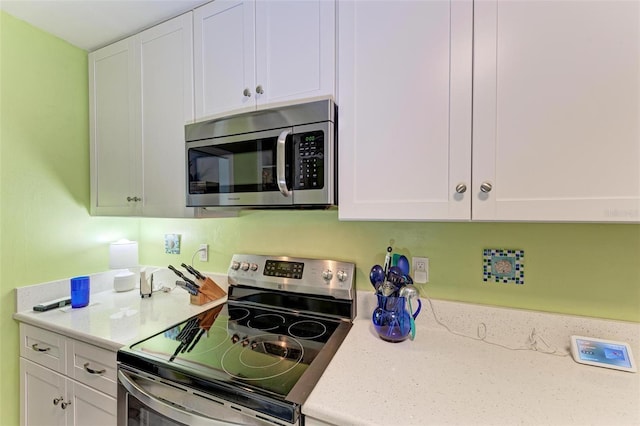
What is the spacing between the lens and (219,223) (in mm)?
1737

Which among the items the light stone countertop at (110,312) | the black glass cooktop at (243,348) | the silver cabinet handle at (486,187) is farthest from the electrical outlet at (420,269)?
the light stone countertop at (110,312)

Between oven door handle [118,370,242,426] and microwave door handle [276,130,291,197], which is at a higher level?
microwave door handle [276,130,291,197]

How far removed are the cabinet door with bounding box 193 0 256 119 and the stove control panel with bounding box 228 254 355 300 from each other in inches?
29.9

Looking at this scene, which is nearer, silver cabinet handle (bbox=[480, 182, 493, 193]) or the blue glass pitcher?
silver cabinet handle (bbox=[480, 182, 493, 193])

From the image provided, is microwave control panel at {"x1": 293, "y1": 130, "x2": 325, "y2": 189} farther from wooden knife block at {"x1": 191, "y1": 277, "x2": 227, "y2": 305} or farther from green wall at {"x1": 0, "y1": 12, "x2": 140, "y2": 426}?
green wall at {"x1": 0, "y1": 12, "x2": 140, "y2": 426}

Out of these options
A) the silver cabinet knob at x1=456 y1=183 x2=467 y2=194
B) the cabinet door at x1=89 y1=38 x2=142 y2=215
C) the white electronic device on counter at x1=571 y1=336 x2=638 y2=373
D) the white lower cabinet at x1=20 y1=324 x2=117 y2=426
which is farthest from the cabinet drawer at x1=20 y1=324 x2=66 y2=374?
the white electronic device on counter at x1=571 y1=336 x2=638 y2=373

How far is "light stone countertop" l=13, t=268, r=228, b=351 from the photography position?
1206 mm

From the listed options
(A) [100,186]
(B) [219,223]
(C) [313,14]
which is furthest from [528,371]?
(A) [100,186]

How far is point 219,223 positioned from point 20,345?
3.80ft

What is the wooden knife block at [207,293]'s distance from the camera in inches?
61.4

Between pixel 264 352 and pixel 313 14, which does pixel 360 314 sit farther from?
pixel 313 14

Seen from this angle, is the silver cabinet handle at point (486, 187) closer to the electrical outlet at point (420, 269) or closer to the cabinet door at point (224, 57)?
the electrical outlet at point (420, 269)

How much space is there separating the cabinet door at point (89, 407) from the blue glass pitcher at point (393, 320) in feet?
3.60

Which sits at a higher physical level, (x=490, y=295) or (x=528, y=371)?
(x=490, y=295)
